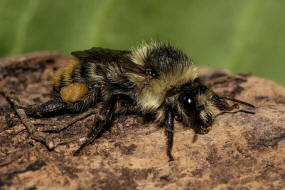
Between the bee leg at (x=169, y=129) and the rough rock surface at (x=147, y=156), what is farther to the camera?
the bee leg at (x=169, y=129)

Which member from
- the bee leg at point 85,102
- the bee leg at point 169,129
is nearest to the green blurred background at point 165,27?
the bee leg at point 85,102

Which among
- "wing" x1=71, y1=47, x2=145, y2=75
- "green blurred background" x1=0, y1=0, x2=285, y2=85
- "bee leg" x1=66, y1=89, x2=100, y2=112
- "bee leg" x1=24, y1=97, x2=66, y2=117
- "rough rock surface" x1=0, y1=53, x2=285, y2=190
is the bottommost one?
"rough rock surface" x1=0, y1=53, x2=285, y2=190

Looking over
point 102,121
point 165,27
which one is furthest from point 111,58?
point 165,27

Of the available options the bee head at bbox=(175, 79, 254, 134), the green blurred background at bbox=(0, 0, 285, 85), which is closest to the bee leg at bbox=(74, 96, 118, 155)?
the bee head at bbox=(175, 79, 254, 134)

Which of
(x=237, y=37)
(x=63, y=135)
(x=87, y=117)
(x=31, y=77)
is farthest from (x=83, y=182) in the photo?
(x=237, y=37)

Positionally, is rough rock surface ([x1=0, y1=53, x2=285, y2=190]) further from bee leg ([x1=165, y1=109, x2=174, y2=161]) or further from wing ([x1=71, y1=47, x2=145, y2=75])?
wing ([x1=71, y1=47, x2=145, y2=75])

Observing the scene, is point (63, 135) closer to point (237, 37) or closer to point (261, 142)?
point (261, 142)

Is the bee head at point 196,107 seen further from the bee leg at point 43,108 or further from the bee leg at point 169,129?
the bee leg at point 43,108

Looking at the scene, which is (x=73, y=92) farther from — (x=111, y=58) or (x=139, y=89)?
(x=139, y=89)
